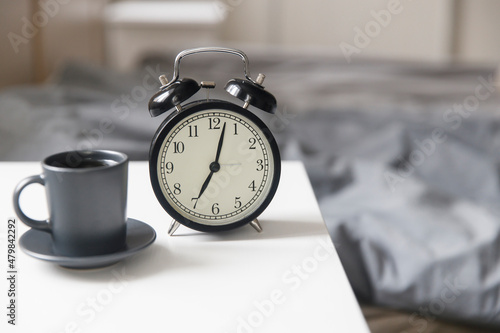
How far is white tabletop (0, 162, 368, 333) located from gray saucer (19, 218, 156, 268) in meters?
0.02

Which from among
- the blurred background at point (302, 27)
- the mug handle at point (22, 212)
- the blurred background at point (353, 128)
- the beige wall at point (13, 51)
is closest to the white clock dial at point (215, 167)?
the mug handle at point (22, 212)

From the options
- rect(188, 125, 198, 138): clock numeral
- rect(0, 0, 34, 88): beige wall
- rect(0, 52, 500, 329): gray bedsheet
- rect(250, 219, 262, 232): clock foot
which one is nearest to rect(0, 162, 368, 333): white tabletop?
rect(250, 219, 262, 232): clock foot

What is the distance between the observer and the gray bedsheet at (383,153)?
0.96 metres

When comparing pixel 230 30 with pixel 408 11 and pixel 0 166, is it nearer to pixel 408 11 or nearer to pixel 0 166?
pixel 408 11

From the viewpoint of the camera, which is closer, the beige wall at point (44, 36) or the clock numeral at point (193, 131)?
the clock numeral at point (193, 131)

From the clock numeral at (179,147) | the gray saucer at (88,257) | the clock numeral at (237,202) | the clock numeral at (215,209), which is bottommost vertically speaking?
the gray saucer at (88,257)

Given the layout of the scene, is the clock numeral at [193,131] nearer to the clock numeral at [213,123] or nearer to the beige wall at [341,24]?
the clock numeral at [213,123]

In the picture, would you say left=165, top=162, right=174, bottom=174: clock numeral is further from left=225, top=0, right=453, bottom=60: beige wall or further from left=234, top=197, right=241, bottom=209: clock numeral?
left=225, top=0, right=453, bottom=60: beige wall

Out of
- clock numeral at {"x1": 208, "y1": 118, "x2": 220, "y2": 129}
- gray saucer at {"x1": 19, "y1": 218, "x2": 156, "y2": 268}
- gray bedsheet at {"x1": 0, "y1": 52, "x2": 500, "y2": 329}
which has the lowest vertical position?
gray bedsheet at {"x1": 0, "y1": 52, "x2": 500, "y2": 329}

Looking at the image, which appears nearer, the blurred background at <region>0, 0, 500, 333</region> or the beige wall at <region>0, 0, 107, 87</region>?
the blurred background at <region>0, 0, 500, 333</region>

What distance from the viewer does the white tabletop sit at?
0.48m

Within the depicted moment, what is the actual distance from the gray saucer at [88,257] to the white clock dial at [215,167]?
0.17ft

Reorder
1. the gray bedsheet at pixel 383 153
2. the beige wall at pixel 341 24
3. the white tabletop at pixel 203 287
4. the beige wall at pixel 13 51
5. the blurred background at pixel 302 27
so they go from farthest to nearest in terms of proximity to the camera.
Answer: the beige wall at pixel 341 24 < the blurred background at pixel 302 27 < the beige wall at pixel 13 51 < the gray bedsheet at pixel 383 153 < the white tabletop at pixel 203 287

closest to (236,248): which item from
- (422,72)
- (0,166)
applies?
(0,166)
